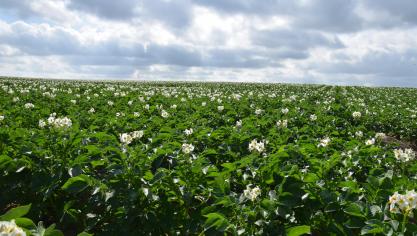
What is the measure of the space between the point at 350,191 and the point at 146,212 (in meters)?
1.96

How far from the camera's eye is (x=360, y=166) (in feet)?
17.2

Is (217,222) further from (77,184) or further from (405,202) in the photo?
(77,184)

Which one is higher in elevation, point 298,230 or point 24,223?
point 24,223

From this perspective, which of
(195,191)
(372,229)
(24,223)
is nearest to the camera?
(24,223)

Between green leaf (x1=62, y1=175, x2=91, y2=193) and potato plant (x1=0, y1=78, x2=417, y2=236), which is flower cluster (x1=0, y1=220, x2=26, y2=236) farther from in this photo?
green leaf (x1=62, y1=175, x2=91, y2=193)

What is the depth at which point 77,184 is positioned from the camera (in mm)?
4117

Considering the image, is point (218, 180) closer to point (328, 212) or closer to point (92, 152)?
point (328, 212)

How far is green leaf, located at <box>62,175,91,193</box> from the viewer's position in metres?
4.05

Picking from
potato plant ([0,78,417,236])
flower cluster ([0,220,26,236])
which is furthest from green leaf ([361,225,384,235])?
flower cluster ([0,220,26,236])

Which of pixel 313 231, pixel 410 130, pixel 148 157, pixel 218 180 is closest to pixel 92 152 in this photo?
pixel 148 157

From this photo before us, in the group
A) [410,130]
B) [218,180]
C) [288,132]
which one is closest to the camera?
[218,180]

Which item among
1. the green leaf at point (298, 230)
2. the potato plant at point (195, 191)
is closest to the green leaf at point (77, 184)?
the potato plant at point (195, 191)

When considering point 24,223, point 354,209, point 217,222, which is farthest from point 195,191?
point 24,223

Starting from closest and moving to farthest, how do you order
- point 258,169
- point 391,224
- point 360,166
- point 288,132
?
point 391,224 → point 258,169 → point 360,166 → point 288,132
